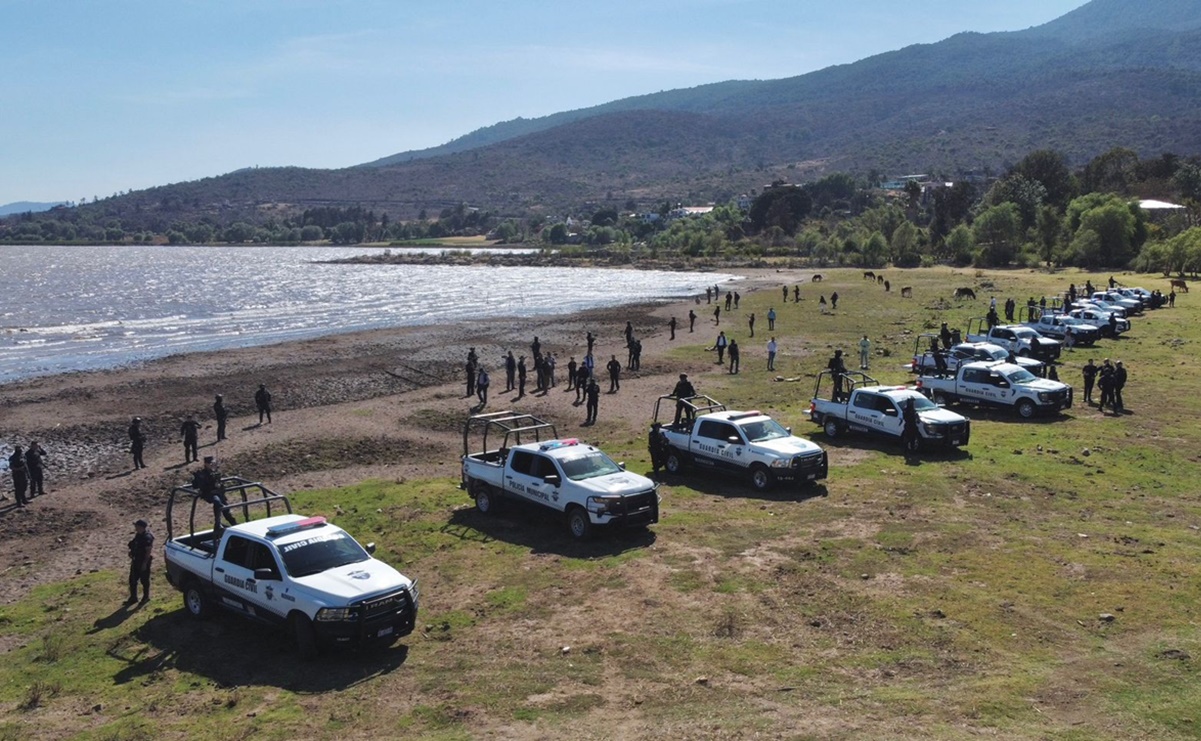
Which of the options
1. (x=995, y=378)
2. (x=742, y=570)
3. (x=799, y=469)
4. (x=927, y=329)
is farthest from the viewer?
(x=927, y=329)

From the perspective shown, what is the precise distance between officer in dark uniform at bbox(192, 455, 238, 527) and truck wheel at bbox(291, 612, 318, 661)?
3326 millimetres

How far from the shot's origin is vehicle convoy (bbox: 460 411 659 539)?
57.4 ft

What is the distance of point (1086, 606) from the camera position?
13688 mm

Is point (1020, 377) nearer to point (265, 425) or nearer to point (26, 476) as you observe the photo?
point (265, 425)

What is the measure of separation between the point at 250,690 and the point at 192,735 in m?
1.27

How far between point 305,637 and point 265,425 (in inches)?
820

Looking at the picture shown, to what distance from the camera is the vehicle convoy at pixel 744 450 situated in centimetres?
2064

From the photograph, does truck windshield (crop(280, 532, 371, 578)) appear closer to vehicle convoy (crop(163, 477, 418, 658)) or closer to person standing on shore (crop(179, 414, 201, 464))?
vehicle convoy (crop(163, 477, 418, 658))

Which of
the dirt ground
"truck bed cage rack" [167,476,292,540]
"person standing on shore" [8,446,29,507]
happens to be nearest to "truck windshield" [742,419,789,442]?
the dirt ground

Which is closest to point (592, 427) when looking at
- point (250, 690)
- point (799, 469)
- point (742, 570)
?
point (799, 469)

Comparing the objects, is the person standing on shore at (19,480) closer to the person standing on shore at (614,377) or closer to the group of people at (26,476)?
the group of people at (26,476)

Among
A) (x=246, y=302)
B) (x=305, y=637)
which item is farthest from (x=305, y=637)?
(x=246, y=302)

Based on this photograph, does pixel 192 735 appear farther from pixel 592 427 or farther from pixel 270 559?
pixel 592 427

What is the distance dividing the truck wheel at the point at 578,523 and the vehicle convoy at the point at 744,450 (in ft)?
16.2
